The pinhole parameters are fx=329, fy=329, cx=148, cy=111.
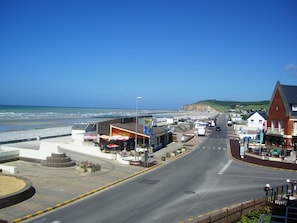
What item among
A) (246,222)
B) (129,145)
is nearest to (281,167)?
(129,145)

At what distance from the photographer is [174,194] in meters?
22.5

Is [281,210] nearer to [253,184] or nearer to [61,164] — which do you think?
[253,184]

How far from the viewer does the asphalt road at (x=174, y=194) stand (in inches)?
690

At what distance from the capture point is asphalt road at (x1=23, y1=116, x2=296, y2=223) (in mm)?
17527

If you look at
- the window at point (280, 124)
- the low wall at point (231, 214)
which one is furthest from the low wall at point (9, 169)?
the window at point (280, 124)

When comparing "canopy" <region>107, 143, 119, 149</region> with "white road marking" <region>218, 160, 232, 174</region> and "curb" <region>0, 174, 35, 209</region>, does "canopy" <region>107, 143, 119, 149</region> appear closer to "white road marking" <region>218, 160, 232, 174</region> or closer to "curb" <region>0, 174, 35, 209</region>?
"white road marking" <region>218, 160, 232, 174</region>

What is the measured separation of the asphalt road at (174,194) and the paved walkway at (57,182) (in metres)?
1.17

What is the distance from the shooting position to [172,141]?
195 feet

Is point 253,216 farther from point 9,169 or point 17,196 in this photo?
point 9,169

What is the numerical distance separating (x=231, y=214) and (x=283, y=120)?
37379 mm

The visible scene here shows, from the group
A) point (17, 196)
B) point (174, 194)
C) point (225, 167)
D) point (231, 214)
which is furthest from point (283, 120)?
point (17, 196)

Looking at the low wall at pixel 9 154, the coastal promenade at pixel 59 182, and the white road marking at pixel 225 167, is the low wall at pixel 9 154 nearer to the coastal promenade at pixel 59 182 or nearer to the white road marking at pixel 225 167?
the coastal promenade at pixel 59 182

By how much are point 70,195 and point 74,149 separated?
18829mm

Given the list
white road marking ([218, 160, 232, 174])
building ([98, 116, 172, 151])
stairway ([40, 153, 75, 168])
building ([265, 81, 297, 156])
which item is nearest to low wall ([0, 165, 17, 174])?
stairway ([40, 153, 75, 168])
